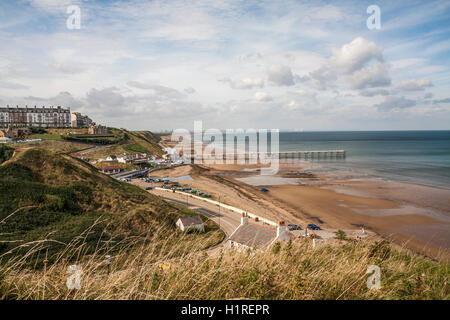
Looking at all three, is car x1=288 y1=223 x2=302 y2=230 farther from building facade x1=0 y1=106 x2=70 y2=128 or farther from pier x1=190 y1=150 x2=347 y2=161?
building facade x1=0 y1=106 x2=70 y2=128

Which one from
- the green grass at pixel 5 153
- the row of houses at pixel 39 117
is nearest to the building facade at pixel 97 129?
the row of houses at pixel 39 117

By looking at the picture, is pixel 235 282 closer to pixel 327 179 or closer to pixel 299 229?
pixel 299 229

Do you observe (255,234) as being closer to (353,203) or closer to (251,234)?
(251,234)

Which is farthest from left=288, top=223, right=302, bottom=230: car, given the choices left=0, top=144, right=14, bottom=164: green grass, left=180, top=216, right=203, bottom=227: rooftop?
left=0, top=144, right=14, bottom=164: green grass

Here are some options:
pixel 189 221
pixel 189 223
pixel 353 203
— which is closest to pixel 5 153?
Result: pixel 189 221

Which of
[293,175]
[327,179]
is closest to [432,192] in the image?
[327,179]

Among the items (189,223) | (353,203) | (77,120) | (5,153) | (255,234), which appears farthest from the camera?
(77,120)
